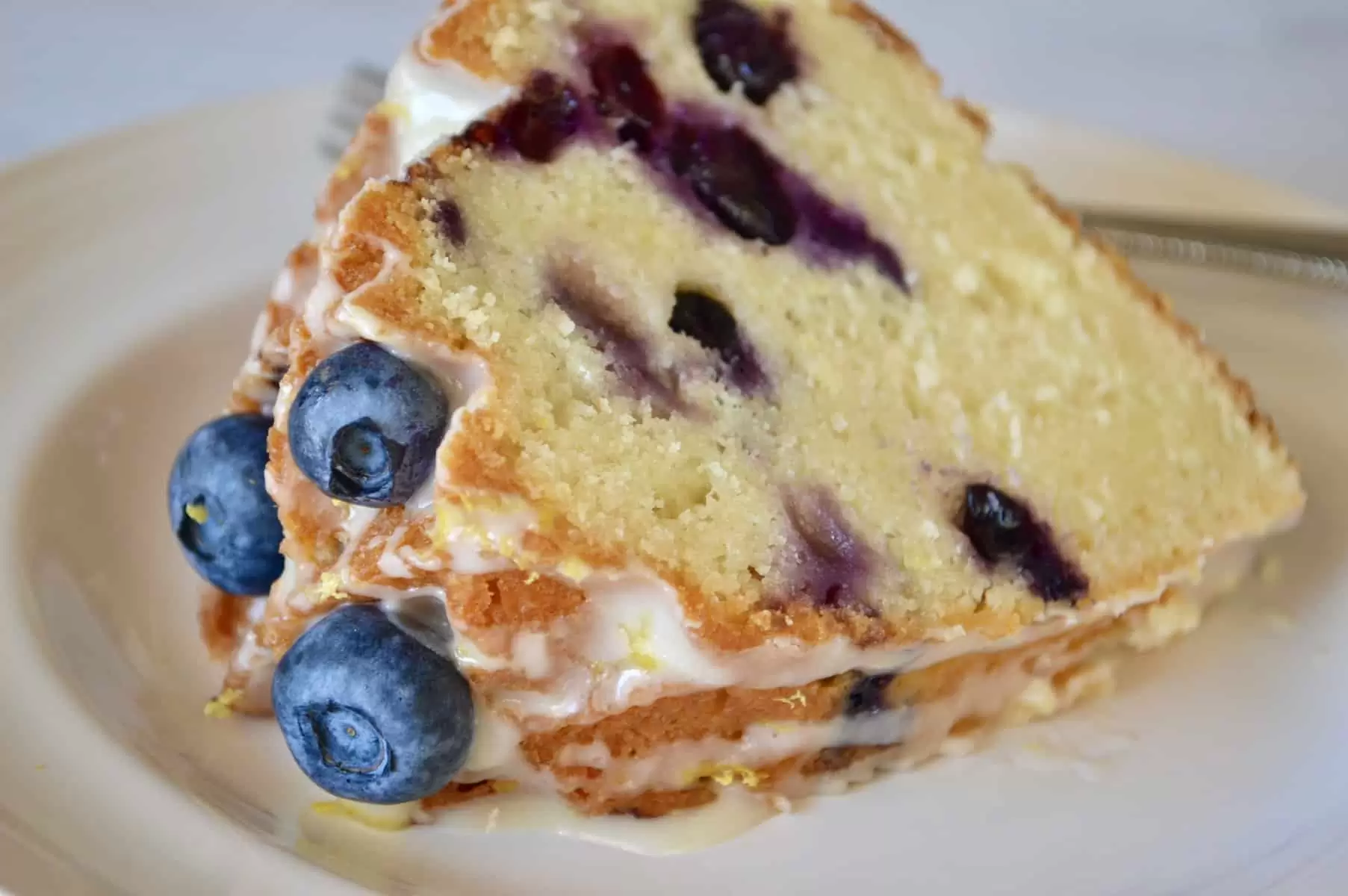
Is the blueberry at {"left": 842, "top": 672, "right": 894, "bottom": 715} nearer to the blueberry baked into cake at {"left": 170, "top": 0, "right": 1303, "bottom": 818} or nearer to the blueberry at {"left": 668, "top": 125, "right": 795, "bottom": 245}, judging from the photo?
the blueberry baked into cake at {"left": 170, "top": 0, "right": 1303, "bottom": 818}

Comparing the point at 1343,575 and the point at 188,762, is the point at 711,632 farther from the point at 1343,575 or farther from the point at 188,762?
the point at 1343,575

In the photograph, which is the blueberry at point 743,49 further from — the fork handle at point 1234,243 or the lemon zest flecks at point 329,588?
the lemon zest flecks at point 329,588

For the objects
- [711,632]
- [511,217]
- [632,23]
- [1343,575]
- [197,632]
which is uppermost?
[632,23]

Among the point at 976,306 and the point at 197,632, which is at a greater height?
the point at 976,306

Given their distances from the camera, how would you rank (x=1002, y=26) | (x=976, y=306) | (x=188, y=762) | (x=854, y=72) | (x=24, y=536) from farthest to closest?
(x=1002, y=26) → (x=854, y=72) → (x=976, y=306) → (x=24, y=536) → (x=188, y=762)

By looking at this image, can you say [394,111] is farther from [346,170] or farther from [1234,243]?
[1234,243]

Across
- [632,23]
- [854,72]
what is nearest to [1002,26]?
[854,72]

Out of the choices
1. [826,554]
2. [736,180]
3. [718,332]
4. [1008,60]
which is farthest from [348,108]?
[1008,60]
